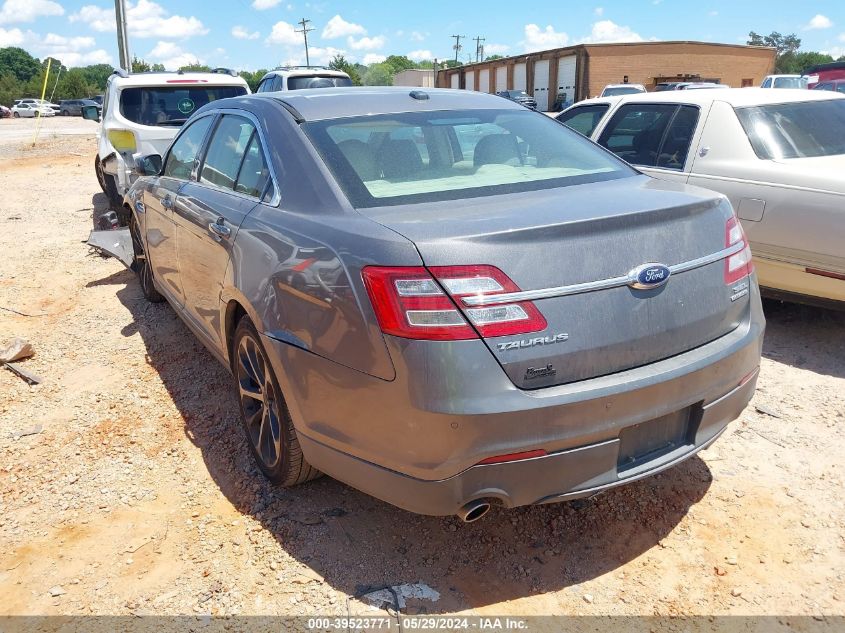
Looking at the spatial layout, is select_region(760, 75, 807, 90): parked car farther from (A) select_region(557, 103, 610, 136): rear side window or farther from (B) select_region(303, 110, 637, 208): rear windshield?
(B) select_region(303, 110, 637, 208): rear windshield

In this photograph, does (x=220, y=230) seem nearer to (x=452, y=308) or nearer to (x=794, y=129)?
(x=452, y=308)

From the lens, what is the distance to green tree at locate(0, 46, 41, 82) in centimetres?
10812

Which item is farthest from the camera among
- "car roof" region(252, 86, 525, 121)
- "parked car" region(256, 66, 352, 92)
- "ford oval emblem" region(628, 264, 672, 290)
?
"parked car" region(256, 66, 352, 92)

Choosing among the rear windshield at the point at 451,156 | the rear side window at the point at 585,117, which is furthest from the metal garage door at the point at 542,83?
the rear windshield at the point at 451,156

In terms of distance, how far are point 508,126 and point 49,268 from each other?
5.65 meters

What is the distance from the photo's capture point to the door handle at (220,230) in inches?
126

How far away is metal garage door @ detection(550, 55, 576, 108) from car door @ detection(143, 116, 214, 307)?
4250 cm

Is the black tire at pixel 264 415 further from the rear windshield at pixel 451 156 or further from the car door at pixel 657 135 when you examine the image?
the car door at pixel 657 135

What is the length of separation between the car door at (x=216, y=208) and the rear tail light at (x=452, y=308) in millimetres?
1192

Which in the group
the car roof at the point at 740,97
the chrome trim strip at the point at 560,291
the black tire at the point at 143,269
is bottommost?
the black tire at the point at 143,269

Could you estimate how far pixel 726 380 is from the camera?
259cm

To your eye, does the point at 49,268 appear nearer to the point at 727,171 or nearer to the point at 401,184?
the point at 401,184

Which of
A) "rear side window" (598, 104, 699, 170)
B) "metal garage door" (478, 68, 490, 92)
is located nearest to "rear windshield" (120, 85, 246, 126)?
"rear side window" (598, 104, 699, 170)

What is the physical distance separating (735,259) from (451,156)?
4.13 feet
